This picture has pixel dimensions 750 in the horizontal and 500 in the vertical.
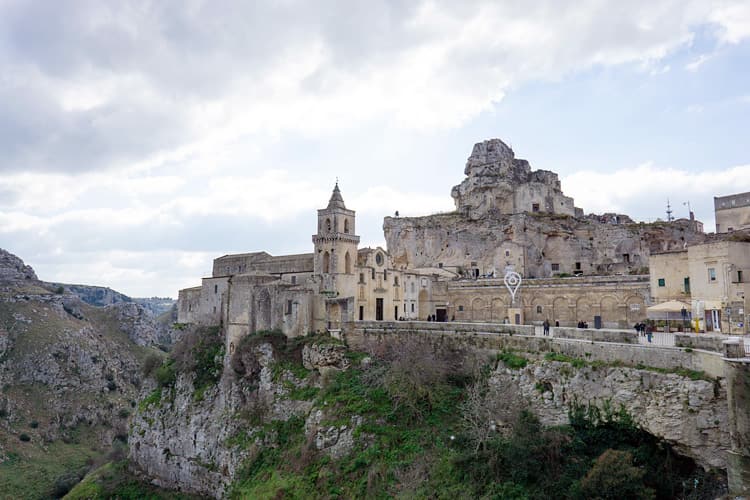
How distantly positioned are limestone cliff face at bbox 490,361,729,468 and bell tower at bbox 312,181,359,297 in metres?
16.9

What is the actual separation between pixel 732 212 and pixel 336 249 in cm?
3434

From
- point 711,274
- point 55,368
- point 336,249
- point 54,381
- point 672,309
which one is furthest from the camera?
point 55,368

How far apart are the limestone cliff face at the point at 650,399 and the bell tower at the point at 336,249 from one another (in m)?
16.9

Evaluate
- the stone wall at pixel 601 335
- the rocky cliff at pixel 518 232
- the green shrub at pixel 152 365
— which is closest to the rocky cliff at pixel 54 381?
the green shrub at pixel 152 365

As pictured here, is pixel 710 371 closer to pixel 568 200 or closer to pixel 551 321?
pixel 551 321

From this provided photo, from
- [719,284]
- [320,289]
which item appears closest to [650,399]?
[719,284]

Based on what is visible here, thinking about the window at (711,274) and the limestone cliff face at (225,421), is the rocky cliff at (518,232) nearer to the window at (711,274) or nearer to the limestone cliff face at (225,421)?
the window at (711,274)

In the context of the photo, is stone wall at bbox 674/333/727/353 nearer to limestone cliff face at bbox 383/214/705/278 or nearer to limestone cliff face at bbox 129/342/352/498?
limestone cliff face at bbox 129/342/352/498

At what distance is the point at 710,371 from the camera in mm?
18875

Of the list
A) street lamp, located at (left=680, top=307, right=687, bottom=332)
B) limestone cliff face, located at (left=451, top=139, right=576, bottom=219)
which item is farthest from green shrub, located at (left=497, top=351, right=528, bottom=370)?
limestone cliff face, located at (left=451, top=139, right=576, bottom=219)

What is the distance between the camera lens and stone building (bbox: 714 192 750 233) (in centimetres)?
4434

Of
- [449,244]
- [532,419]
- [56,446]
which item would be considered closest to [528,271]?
[449,244]

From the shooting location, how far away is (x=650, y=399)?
800 inches

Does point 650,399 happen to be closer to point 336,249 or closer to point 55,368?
point 336,249
